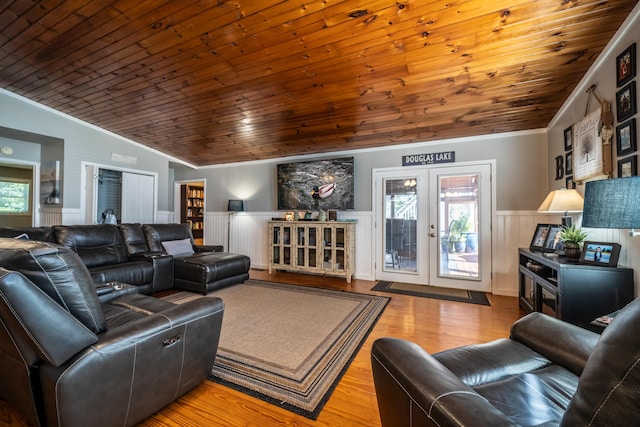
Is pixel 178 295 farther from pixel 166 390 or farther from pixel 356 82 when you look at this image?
pixel 356 82

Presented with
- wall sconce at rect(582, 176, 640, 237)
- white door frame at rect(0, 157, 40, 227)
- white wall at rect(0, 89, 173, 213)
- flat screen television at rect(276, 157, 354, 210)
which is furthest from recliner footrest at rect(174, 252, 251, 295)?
wall sconce at rect(582, 176, 640, 237)

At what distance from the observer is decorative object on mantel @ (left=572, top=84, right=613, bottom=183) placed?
2.04 meters

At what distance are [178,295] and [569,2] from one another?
4.73 meters

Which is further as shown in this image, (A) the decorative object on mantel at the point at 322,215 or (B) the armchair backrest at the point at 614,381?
(A) the decorative object on mantel at the point at 322,215

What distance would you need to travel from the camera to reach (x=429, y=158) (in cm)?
413

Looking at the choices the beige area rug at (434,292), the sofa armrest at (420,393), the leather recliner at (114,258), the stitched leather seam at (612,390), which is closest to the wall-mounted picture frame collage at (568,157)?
the beige area rug at (434,292)

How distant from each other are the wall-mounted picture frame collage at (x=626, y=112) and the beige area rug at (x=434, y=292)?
7.03 feet

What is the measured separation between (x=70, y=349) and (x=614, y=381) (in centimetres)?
171

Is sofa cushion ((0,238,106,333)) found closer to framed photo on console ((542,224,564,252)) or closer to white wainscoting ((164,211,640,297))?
white wainscoting ((164,211,640,297))

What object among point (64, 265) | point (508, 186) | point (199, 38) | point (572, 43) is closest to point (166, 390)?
point (64, 265)

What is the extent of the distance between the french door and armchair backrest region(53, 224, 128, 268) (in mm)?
3911

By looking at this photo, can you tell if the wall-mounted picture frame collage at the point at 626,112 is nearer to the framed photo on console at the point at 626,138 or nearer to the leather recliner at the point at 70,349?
the framed photo on console at the point at 626,138

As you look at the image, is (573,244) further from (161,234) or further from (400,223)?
(161,234)

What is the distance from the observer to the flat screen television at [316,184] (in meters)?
4.68
